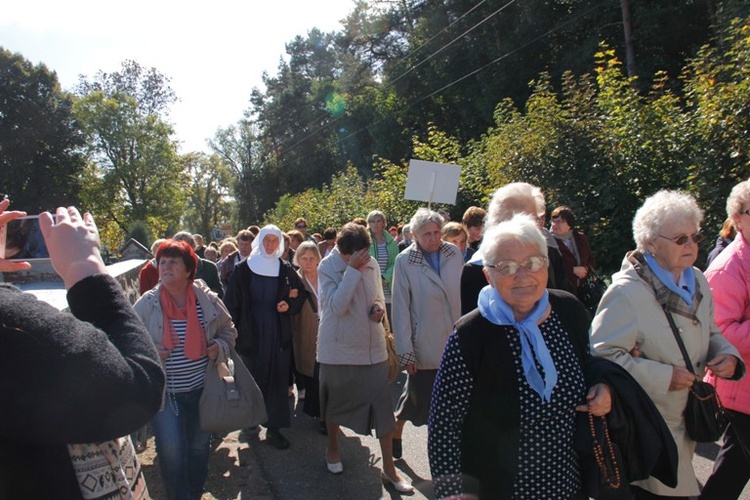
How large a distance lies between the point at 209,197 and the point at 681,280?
245 ft

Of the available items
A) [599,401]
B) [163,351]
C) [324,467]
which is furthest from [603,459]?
[324,467]

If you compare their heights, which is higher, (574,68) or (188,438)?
(574,68)

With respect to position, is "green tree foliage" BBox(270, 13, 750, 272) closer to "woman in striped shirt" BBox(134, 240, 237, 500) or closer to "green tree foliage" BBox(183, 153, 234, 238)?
"woman in striped shirt" BBox(134, 240, 237, 500)

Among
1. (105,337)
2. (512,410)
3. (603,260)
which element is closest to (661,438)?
(512,410)

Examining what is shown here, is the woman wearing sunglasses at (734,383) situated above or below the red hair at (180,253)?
below

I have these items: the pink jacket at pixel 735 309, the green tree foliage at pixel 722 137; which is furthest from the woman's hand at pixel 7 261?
the green tree foliage at pixel 722 137

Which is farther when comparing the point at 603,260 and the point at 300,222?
the point at 300,222

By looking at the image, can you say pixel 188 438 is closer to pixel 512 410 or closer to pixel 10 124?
pixel 512 410

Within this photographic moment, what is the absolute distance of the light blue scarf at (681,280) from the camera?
2934 mm

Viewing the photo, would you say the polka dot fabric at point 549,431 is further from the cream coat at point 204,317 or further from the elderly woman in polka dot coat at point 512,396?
the cream coat at point 204,317

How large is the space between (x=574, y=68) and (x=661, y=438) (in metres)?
23.8

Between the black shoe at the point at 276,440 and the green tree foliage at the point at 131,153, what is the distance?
1719 inches

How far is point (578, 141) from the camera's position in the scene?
936cm

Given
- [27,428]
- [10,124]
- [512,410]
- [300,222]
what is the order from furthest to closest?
1. [10,124]
2. [300,222]
3. [512,410]
4. [27,428]
